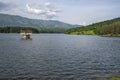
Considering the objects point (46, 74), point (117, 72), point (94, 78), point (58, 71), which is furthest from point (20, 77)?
point (117, 72)

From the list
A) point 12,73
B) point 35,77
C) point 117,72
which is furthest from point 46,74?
point 117,72

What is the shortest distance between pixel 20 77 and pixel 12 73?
3661 millimetres

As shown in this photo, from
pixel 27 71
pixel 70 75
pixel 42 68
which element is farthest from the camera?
pixel 42 68

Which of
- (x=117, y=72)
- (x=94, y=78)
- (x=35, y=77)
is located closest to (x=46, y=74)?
(x=35, y=77)

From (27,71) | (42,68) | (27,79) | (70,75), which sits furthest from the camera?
(42,68)

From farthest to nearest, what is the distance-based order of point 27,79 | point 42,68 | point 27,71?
point 42,68 < point 27,71 < point 27,79

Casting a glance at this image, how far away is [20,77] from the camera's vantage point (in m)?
39.3

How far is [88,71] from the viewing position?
4628 centimetres

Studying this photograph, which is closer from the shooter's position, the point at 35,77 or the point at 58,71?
the point at 35,77

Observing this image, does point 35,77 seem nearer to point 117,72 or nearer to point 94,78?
point 94,78

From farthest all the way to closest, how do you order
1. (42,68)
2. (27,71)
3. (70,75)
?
(42,68) → (27,71) → (70,75)

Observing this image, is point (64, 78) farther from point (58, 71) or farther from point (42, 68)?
point (42, 68)

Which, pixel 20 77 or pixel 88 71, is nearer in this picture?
pixel 20 77

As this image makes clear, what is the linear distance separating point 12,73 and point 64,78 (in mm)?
10388
